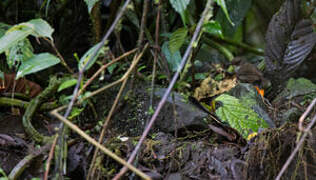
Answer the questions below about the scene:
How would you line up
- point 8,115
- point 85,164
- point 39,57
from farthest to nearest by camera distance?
point 8,115 → point 85,164 → point 39,57

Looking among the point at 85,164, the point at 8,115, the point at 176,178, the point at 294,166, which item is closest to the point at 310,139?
the point at 294,166

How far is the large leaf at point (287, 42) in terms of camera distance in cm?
152

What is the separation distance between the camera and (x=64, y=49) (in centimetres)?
194

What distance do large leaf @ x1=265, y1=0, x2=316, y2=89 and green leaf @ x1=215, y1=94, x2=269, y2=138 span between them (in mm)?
413

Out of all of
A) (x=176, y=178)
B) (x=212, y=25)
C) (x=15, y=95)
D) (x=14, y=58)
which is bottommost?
(x=176, y=178)

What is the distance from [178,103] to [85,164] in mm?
425

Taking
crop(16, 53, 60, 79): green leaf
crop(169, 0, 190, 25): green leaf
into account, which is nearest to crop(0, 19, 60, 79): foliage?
crop(16, 53, 60, 79): green leaf

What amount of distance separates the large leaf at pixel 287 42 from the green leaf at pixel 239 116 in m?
0.41

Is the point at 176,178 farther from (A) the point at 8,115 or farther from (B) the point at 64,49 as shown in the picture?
(B) the point at 64,49

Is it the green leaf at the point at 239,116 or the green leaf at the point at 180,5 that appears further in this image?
the green leaf at the point at 239,116

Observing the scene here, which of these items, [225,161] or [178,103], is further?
[178,103]

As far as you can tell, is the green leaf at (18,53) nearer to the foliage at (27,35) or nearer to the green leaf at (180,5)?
the foliage at (27,35)

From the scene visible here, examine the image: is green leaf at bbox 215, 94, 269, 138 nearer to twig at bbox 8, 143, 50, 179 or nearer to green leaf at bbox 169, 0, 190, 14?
green leaf at bbox 169, 0, 190, 14

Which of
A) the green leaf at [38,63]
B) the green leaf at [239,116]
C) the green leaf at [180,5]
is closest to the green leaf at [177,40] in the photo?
the green leaf at [180,5]
